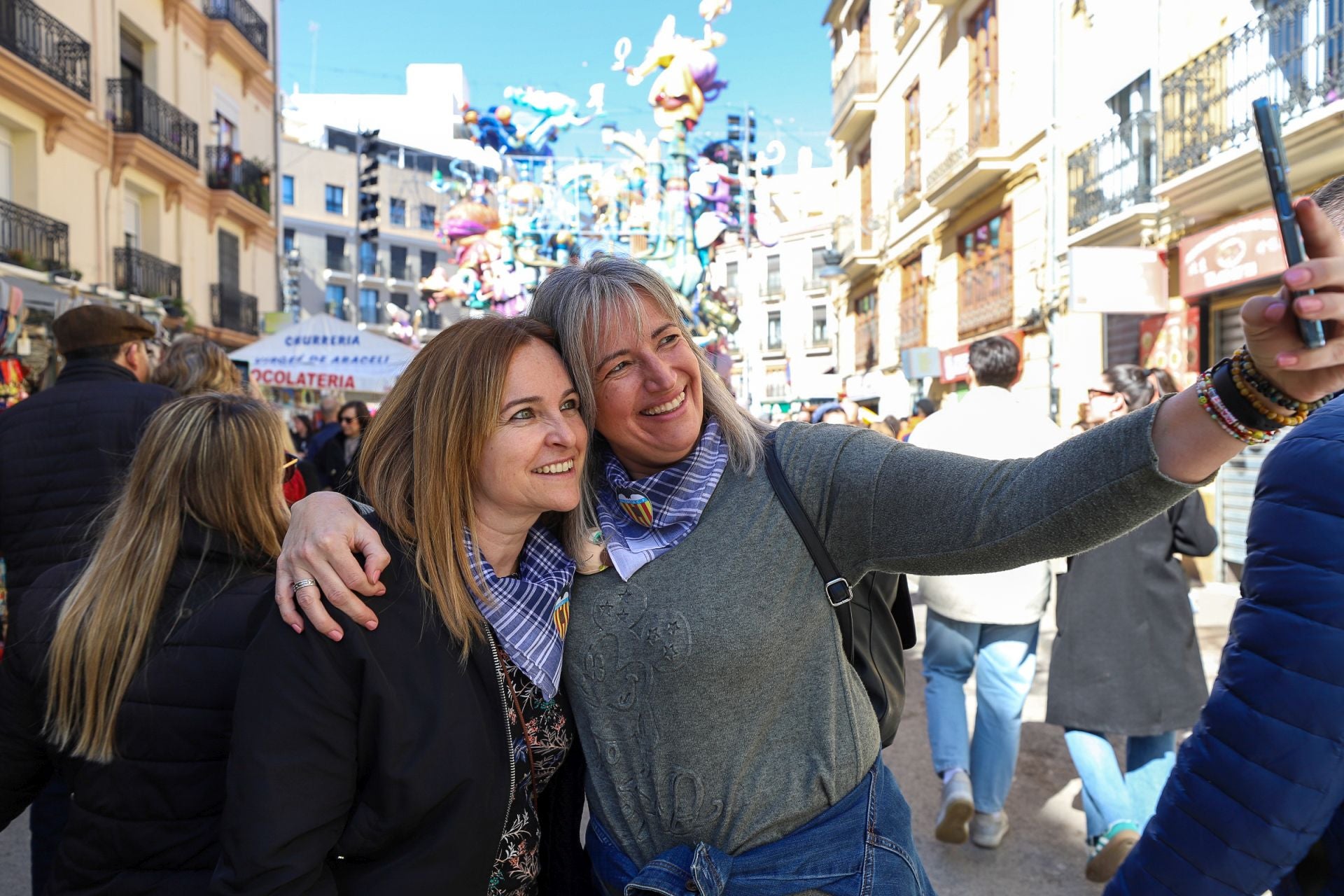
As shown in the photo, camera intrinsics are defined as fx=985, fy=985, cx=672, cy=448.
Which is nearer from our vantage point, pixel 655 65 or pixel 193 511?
pixel 193 511

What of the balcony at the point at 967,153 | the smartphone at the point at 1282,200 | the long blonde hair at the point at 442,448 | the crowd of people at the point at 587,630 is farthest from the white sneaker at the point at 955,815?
the balcony at the point at 967,153

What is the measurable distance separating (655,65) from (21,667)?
1595cm

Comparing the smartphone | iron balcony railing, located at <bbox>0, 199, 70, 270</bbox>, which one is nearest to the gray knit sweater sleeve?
the smartphone

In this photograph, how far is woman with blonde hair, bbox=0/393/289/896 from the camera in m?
1.91

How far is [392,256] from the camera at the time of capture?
56.0 metres

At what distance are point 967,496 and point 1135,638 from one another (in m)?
2.54

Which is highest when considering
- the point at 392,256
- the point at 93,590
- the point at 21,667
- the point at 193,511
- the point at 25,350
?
the point at 392,256

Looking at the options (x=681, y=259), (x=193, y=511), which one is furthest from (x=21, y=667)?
(x=681, y=259)

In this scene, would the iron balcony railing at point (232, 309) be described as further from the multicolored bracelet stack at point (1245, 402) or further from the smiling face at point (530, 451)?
the multicolored bracelet stack at point (1245, 402)

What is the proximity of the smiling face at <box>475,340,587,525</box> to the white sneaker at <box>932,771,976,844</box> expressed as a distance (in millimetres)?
2767

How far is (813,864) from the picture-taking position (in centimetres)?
175

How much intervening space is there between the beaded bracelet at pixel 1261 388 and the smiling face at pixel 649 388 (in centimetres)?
101

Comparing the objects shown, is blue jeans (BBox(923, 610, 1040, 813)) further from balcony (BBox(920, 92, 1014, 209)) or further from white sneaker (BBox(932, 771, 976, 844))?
balcony (BBox(920, 92, 1014, 209))

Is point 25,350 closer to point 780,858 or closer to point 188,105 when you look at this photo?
point 780,858
